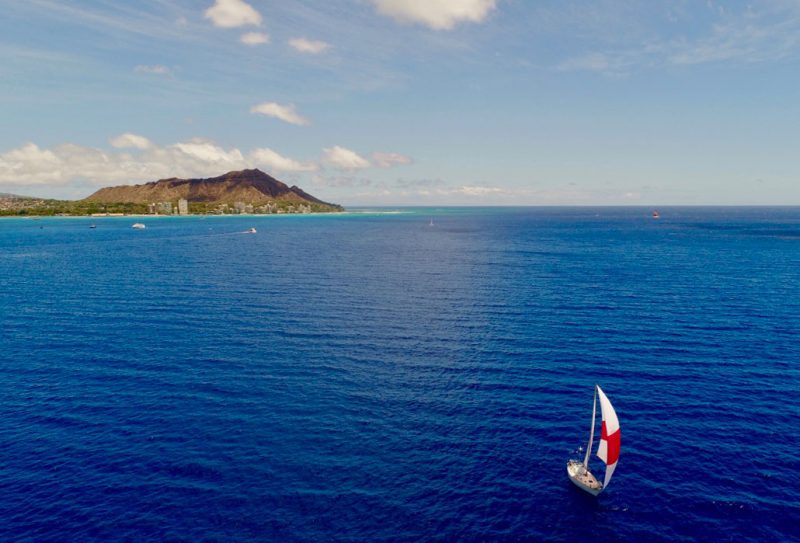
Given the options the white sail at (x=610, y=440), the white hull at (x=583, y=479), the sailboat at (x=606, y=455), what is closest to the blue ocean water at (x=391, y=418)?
the white hull at (x=583, y=479)

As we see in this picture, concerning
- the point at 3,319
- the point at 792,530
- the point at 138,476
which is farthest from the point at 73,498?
the point at 3,319

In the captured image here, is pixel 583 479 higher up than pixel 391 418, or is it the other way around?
pixel 391 418

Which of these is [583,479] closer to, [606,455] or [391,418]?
[606,455]

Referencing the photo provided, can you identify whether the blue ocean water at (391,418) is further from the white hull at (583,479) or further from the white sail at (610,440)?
the white sail at (610,440)

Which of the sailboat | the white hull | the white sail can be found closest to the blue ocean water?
the white hull

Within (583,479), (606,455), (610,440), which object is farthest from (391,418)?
(610,440)

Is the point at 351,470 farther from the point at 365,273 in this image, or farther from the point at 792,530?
the point at 365,273
